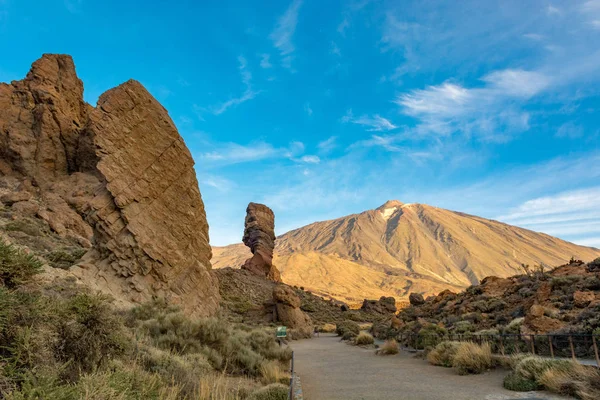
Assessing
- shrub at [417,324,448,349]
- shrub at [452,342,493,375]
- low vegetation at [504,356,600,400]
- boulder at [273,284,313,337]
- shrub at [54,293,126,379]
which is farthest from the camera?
boulder at [273,284,313,337]

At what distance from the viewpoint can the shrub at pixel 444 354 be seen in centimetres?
1291

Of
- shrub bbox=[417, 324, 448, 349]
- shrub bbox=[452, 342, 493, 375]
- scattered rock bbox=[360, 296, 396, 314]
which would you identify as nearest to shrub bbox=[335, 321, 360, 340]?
shrub bbox=[417, 324, 448, 349]

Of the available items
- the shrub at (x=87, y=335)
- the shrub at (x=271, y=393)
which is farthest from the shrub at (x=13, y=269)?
the shrub at (x=271, y=393)

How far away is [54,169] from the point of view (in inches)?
1253

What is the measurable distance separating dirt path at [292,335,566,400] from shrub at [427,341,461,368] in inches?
14.7

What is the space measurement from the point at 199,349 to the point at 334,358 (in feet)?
30.1

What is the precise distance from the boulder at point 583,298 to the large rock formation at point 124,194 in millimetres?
18816

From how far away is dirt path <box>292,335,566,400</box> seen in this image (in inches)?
327

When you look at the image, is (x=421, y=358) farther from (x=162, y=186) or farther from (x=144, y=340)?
(x=162, y=186)

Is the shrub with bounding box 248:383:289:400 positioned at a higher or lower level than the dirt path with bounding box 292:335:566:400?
higher

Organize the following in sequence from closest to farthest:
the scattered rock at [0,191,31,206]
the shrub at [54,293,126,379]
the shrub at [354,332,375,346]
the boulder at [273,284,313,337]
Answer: the shrub at [54,293,126,379] → the shrub at [354,332,375,346] → the scattered rock at [0,191,31,206] → the boulder at [273,284,313,337]

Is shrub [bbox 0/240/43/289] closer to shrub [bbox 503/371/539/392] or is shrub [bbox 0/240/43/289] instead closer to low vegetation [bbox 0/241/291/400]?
low vegetation [bbox 0/241/291/400]

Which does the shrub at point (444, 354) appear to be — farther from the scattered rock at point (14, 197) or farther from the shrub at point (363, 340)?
the scattered rock at point (14, 197)

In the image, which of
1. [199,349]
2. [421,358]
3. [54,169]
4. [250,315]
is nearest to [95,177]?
[54,169]
